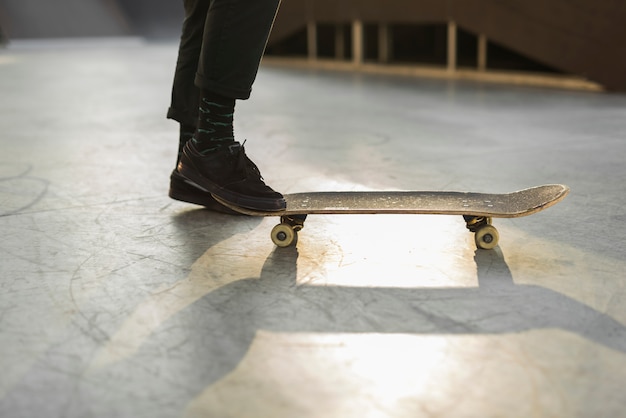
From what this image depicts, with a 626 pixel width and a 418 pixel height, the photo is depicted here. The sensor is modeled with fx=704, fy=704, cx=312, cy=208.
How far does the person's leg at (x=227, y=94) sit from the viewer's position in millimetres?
1374

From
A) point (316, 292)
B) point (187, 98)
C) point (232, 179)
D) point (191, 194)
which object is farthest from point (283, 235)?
point (187, 98)

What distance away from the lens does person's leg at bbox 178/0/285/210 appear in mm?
1374

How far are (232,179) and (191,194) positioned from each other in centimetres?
31

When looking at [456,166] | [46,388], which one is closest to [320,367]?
[46,388]

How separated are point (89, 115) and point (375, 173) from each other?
186 cm

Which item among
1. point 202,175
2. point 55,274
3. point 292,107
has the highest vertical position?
point 202,175

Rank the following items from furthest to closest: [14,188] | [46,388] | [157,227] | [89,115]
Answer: [89,115]
[14,188]
[157,227]
[46,388]

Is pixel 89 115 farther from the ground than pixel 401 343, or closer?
closer

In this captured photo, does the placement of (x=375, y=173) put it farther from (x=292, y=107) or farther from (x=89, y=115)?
(x=89, y=115)

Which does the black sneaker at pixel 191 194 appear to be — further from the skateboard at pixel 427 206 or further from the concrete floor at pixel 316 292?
the skateboard at pixel 427 206

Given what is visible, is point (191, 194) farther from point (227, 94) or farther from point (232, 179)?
point (227, 94)

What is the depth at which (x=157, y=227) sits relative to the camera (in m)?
1.62

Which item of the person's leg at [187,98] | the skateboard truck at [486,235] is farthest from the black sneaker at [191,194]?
the skateboard truck at [486,235]

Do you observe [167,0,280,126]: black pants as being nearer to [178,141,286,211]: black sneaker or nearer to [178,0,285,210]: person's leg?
[178,0,285,210]: person's leg
